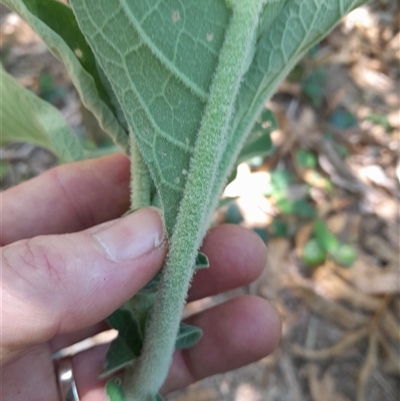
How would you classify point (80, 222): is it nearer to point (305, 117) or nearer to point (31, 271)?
point (31, 271)

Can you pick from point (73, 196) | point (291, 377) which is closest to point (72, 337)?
point (73, 196)

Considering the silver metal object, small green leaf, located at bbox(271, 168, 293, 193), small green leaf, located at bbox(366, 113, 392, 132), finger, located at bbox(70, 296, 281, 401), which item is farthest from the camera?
small green leaf, located at bbox(366, 113, 392, 132)

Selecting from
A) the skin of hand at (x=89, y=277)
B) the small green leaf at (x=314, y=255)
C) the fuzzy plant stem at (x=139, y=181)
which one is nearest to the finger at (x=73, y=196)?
the skin of hand at (x=89, y=277)

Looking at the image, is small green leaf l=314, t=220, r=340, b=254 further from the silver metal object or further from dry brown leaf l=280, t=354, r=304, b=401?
the silver metal object

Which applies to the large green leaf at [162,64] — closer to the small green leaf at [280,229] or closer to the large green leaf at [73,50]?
the large green leaf at [73,50]

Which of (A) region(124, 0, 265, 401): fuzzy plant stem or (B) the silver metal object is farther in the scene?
(B) the silver metal object

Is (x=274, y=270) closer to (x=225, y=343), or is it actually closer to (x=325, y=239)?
(x=325, y=239)

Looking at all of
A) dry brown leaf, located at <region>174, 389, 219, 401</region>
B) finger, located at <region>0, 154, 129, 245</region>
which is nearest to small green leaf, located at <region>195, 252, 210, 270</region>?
finger, located at <region>0, 154, 129, 245</region>

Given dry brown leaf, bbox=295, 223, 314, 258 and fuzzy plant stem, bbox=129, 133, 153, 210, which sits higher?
fuzzy plant stem, bbox=129, 133, 153, 210
